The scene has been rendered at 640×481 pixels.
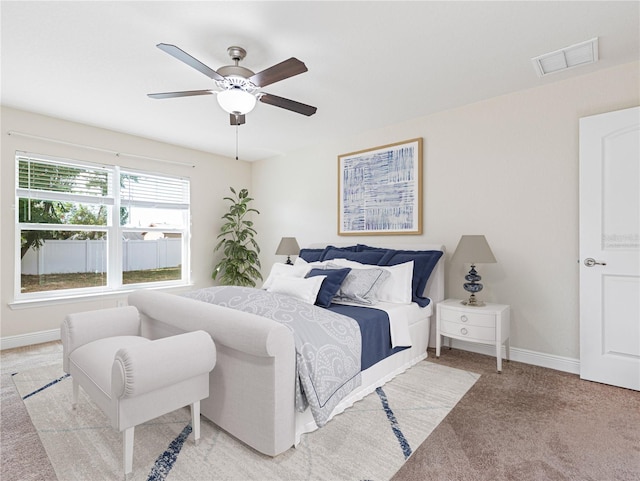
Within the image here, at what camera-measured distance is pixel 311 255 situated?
4.15 m

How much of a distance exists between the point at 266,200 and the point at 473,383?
404 cm

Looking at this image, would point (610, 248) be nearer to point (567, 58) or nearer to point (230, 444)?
point (567, 58)

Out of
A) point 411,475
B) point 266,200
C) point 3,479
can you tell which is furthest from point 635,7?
point 266,200

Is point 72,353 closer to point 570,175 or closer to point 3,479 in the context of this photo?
point 3,479

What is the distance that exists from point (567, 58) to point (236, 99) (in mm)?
2476

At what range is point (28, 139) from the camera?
368cm

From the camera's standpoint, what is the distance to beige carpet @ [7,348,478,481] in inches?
64.6

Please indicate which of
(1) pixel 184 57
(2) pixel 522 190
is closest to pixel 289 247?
(2) pixel 522 190

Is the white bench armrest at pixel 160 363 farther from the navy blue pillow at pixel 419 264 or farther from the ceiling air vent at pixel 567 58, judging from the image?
the ceiling air vent at pixel 567 58

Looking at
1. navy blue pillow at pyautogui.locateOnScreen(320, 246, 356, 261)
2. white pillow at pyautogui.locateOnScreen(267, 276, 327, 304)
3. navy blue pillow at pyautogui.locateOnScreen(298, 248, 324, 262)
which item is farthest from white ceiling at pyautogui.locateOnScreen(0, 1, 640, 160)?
white pillow at pyautogui.locateOnScreen(267, 276, 327, 304)

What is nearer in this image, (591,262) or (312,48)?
(312,48)

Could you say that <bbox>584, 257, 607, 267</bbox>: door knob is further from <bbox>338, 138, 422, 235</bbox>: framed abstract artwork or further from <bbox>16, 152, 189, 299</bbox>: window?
<bbox>16, 152, 189, 299</bbox>: window

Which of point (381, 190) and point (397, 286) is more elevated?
point (381, 190)

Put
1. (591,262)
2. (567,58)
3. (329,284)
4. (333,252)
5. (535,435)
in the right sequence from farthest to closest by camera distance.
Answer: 1. (333,252)
2. (329,284)
3. (591,262)
4. (567,58)
5. (535,435)
